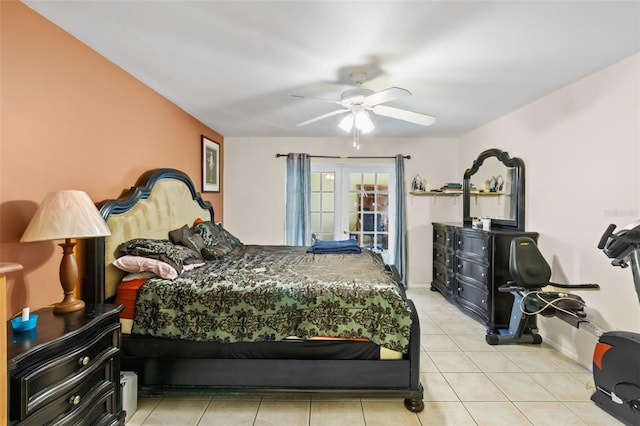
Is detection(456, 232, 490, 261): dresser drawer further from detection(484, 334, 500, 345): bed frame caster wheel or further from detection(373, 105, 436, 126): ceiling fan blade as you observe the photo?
detection(373, 105, 436, 126): ceiling fan blade

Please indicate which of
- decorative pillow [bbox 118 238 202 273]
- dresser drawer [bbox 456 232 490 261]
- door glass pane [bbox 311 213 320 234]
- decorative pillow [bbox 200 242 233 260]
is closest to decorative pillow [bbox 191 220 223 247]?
decorative pillow [bbox 200 242 233 260]

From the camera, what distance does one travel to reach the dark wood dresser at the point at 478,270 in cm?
333

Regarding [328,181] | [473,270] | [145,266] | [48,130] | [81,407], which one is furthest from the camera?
[328,181]

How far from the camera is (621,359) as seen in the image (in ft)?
6.42

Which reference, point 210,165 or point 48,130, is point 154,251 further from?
point 210,165

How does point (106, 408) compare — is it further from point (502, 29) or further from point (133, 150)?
point (502, 29)

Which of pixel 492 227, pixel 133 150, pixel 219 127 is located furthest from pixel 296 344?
pixel 219 127

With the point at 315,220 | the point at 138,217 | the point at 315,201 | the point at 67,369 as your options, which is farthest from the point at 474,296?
the point at 67,369

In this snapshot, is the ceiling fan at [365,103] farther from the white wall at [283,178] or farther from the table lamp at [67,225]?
the white wall at [283,178]

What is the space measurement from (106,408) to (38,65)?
76.7 inches

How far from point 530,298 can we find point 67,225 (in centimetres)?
331

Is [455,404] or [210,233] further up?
[210,233]

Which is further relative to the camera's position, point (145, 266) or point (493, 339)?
point (493, 339)

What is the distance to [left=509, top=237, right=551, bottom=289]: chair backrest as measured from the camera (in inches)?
112
